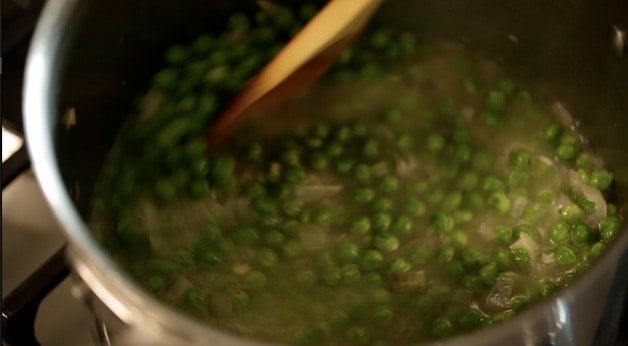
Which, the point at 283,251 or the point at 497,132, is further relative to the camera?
the point at 497,132

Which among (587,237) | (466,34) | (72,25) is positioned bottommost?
(587,237)

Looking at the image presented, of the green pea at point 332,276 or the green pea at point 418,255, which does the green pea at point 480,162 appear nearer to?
the green pea at point 418,255

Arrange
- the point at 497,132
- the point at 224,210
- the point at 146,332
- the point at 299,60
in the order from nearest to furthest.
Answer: the point at 146,332
the point at 299,60
the point at 224,210
the point at 497,132

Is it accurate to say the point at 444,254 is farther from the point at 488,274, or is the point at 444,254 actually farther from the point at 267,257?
the point at 267,257

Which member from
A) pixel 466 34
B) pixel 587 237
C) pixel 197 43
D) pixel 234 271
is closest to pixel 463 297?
pixel 587 237

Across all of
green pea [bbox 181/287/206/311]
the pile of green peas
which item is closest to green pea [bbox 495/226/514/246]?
the pile of green peas

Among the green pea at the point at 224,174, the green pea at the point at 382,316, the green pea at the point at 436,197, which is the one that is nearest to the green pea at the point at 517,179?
the green pea at the point at 436,197

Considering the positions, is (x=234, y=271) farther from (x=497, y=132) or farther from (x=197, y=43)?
(x=497, y=132)
